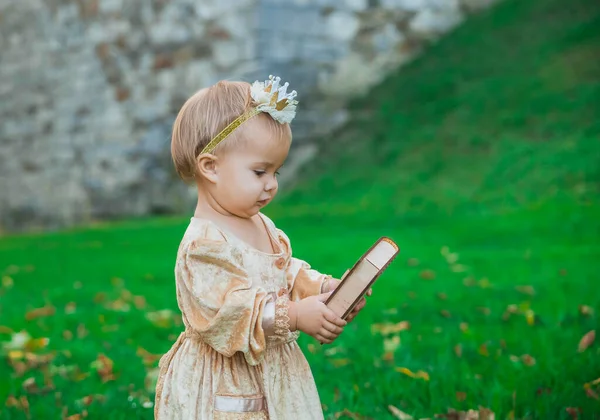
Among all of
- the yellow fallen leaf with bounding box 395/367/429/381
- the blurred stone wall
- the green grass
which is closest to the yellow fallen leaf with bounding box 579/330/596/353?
the green grass

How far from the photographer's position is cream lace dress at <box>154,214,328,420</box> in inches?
85.8

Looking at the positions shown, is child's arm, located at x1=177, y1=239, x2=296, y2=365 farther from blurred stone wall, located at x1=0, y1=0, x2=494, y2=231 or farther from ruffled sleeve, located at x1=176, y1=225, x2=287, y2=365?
blurred stone wall, located at x1=0, y1=0, x2=494, y2=231

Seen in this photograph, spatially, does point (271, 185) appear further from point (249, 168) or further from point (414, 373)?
point (414, 373)

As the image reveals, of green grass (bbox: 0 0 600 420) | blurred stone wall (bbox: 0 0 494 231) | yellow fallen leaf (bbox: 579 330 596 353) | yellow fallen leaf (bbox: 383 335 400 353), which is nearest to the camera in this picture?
green grass (bbox: 0 0 600 420)

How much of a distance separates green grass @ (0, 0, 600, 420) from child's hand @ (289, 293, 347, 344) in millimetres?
1110

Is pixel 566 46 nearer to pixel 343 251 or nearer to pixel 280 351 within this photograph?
pixel 343 251

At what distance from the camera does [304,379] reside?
2383 millimetres

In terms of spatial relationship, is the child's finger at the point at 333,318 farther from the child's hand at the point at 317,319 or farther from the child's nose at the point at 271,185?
the child's nose at the point at 271,185

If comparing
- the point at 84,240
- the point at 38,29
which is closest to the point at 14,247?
the point at 84,240

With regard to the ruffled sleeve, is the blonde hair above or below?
above

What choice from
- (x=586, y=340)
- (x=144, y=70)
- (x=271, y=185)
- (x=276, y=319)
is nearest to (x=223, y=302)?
(x=276, y=319)

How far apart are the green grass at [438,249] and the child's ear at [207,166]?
129cm

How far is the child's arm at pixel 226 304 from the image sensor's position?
7.11 ft

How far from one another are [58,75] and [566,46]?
6.27 meters
